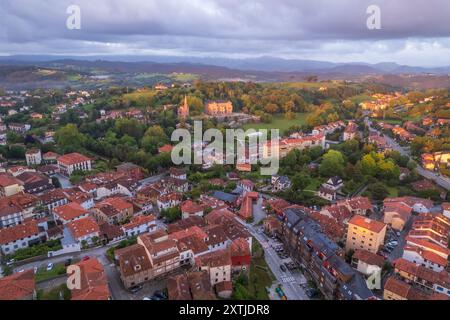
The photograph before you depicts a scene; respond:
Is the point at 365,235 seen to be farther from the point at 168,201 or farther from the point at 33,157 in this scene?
the point at 33,157

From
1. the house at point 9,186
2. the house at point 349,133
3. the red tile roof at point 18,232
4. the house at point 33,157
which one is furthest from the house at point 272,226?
the house at point 349,133

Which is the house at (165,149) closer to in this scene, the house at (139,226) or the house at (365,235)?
the house at (139,226)

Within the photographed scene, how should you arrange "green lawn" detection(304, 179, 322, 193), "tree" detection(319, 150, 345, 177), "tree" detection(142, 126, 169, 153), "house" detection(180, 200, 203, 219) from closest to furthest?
"house" detection(180, 200, 203, 219)
"green lawn" detection(304, 179, 322, 193)
"tree" detection(319, 150, 345, 177)
"tree" detection(142, 126, 169, 153)

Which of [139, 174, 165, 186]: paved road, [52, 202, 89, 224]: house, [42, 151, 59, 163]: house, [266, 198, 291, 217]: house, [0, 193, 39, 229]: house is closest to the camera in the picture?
[52, 202, 89, 224]: house

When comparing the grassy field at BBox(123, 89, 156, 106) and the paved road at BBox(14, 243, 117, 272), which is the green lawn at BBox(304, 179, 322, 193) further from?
the grassy field at BBox(123, 89, 156, 106)

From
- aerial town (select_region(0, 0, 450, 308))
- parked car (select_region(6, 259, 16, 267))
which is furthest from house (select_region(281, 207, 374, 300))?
parked car (select_region(6, 259, 16, 267))

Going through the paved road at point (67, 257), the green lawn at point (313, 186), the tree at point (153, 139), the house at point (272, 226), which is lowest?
the paved road at point (67, 257)

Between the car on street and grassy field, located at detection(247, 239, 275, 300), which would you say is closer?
the car on street
